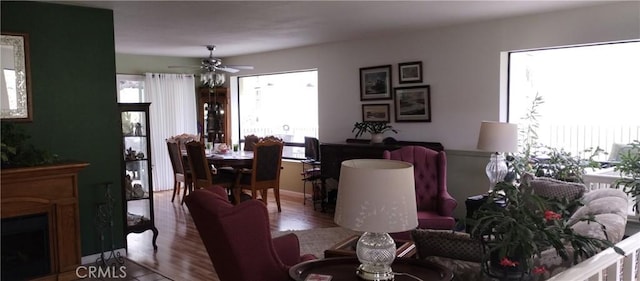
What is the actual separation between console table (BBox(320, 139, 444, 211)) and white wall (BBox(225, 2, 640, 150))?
0.54 feet

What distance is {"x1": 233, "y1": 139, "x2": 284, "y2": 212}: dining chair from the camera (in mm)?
6375

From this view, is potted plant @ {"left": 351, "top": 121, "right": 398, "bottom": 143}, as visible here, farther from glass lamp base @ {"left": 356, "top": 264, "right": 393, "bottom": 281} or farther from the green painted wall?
glass lamp base @ {"left": 356, "top": 264, "right": 393, "bottom": 281}

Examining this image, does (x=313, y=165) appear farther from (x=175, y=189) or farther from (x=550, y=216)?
(x=550, y=216)

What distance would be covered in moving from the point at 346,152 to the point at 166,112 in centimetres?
383

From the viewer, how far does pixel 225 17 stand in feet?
16.0

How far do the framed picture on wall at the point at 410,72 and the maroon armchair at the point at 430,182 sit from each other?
4.14ft

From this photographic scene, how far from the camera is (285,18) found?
16.4 ft

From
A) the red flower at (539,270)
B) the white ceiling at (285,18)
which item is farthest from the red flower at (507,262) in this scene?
the white ceiling at (285,18)

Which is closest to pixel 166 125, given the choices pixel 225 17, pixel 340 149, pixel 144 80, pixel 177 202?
pixel 144 80

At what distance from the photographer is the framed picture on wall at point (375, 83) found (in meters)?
6.41

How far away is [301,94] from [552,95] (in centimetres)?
404

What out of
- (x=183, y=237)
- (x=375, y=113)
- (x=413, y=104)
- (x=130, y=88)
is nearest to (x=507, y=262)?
(x=183, y=237)

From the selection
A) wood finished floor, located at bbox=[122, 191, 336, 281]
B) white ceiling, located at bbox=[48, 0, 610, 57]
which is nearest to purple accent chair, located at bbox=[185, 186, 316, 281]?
wood finished floor, located at bbox=[122, 191, 336, 281]

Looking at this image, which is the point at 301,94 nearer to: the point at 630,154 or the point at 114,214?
the point at 114,214
